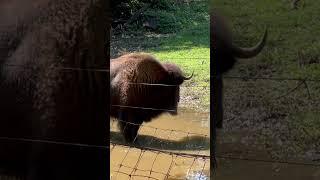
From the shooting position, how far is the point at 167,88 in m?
2.93

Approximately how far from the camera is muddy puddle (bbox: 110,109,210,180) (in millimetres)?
2812

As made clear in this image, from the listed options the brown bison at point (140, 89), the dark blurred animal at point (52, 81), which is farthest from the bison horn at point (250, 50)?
the dark blurred animal at point (52, 81)

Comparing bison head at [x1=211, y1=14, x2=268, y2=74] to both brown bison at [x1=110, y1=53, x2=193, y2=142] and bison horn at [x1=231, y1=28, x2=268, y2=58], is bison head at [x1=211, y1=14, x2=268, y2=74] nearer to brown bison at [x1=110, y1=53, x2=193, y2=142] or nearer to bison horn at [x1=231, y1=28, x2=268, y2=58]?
bison horn at [x1=231, y1=28, x2=268, y2=58]

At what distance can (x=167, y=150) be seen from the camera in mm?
2906

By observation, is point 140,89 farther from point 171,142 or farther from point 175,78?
point 171,142

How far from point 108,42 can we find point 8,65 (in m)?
0.66

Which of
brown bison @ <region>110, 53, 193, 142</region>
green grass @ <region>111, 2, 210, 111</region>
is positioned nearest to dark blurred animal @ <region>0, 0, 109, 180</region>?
brown bison @ <region>110, 53, 193, 142</region>

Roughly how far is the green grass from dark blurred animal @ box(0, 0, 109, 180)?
0.91ft

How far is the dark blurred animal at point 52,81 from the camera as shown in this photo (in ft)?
10.00

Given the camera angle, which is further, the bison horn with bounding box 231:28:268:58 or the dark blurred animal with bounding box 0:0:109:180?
the dark blurred animal with bounding box 0:0:109:180

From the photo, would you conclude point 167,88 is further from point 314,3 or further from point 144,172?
point 314,3

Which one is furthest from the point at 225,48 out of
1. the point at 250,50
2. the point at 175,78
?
the point at 175,78

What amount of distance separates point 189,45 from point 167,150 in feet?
1.79

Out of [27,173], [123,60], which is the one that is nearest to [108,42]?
[123,60]
